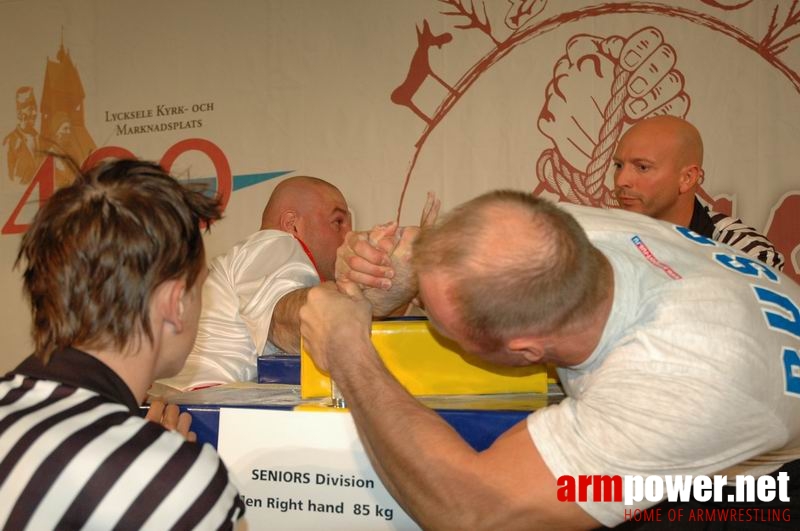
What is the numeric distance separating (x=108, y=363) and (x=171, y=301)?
0.35 feet

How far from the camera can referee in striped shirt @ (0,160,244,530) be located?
806 millimetres

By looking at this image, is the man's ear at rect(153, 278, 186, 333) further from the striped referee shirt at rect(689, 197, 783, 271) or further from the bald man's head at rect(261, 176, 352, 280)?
the striped referee shirt at rect(689, 197, 783, 271)

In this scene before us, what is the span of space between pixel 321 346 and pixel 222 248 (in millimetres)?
2415

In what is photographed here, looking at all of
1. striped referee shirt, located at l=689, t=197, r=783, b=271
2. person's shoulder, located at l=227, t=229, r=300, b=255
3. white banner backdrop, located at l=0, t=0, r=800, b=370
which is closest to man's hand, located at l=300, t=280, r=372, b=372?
person's shoulder, located at l=227, t=229, r=300, b=255

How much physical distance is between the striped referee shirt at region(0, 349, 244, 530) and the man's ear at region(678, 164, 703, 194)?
2287 millimetres

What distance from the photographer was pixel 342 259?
4.72 ft

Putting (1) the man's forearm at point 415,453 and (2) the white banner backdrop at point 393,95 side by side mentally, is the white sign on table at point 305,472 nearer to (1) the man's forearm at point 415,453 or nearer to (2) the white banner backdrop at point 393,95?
(1) the man's forearm at point 415,453

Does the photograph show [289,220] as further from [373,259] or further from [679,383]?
[679,383]

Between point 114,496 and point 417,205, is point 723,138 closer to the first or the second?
point 417,205

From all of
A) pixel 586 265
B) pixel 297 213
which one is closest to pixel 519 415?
pixel 586 265

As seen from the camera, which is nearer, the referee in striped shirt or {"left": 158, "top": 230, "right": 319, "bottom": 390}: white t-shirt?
the referee in striped shirt

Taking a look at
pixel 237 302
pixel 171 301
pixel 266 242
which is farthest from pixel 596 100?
pixel 171 301

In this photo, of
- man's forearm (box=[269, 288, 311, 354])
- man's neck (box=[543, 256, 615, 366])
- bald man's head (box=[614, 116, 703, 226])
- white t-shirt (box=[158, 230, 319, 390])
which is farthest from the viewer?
bald man's head (box=[614, 116, 703, 226])

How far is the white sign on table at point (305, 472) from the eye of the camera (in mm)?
1141
